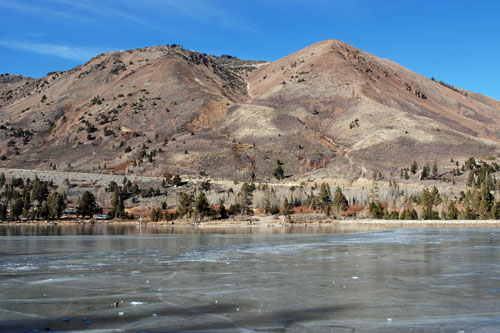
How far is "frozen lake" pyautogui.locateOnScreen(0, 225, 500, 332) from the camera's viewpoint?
1416cm

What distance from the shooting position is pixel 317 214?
88375mm

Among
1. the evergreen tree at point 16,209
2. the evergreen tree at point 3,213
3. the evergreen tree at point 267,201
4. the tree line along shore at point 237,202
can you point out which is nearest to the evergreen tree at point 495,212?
the tree line along shore at point 237,202

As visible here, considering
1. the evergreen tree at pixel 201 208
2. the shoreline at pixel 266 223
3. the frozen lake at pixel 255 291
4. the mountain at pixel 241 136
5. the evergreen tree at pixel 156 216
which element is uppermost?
the mountain at pixel 241 136

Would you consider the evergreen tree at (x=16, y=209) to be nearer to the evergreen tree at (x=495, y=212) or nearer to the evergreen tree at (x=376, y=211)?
the evergreen tree at (x=376, y=211)

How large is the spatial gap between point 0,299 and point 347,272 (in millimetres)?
13787

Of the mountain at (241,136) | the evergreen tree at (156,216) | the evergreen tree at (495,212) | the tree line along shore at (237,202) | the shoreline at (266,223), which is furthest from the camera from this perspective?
the mountain at (241,136)

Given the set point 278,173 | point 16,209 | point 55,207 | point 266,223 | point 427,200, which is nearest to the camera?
point 266,223

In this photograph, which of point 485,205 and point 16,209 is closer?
point 485,205

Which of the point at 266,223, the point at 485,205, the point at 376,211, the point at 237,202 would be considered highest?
the point at 237,202

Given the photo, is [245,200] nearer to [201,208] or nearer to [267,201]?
[267,201]

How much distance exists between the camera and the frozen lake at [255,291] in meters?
14.2

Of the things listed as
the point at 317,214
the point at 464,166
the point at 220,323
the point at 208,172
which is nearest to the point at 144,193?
the point at 208,172

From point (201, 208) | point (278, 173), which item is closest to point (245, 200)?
point (201, 208)

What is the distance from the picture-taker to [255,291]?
18.6 m
